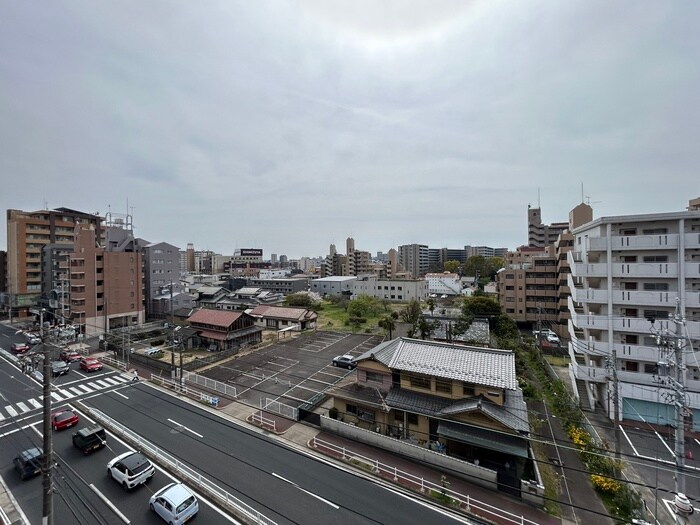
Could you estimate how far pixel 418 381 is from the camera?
19641 mm

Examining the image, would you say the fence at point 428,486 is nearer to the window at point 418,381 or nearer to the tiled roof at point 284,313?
the window at point 418,381

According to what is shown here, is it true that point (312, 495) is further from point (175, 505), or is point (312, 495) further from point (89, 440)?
point (89, 440)

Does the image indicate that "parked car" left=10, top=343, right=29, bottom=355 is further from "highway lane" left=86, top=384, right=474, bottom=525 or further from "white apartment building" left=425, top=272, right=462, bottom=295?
"white apartment building" left=425, top=272, right=462, bottom=295

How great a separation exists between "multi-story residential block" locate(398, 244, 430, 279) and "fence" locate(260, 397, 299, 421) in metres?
117

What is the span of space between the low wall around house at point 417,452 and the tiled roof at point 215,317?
21348mm

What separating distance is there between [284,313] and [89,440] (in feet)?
106

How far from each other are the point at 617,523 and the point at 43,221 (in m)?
83.2

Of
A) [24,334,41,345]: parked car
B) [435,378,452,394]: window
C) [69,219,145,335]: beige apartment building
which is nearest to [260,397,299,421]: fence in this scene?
[435,378,452,394]: window

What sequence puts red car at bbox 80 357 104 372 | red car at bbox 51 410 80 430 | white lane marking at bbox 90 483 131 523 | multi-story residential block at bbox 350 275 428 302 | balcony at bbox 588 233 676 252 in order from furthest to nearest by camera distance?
multi-story residential block at bbox 350 275 428 302
red car at bbox 80 357 104 372
balcony at bbox 588 233 676 252
red car at bbox 51 410 80 430
white lane marking at bbox 90 483 131 523

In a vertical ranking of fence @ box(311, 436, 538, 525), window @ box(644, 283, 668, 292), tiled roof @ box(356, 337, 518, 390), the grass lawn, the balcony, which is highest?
the balcony

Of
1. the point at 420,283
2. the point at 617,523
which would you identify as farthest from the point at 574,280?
the point at 420,283

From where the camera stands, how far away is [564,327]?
139 feet

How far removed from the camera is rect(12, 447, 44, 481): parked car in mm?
15039

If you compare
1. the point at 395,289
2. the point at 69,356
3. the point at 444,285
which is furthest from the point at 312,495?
the point at 444,285
